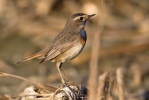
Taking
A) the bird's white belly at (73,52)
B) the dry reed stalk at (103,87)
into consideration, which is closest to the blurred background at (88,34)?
the bird's white belly at (73,52)

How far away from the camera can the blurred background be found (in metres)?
9.88

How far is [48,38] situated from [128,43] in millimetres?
1649

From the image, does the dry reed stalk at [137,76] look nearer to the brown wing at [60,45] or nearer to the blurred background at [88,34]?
the blurred background at [88,34]

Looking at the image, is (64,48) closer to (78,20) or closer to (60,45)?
(60,45)

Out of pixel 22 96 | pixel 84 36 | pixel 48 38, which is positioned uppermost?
pixel 48 38

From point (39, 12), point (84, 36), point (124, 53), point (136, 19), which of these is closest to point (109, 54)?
point (124, 53)

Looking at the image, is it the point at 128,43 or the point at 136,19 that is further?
the point at 136,19

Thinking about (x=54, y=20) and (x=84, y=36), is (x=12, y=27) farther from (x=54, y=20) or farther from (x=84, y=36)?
(x=84, y=36)

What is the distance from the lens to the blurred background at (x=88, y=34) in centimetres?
988

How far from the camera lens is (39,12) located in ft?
38.6

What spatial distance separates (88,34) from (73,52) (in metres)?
4.36

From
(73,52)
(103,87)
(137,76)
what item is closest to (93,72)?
(103,87)

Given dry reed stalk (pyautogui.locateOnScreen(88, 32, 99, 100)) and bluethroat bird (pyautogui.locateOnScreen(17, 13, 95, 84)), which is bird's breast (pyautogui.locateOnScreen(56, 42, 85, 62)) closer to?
bluethroat bird (pyautogui.locateOnScreen(17, 13, 95, 84))

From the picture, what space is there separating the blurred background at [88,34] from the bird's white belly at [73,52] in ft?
8.31
